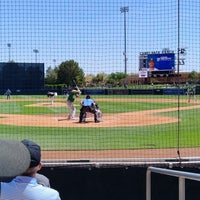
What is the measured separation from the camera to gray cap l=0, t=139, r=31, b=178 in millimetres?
1599

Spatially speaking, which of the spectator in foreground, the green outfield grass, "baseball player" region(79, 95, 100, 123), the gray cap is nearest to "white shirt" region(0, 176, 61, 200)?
the spectator in foreground

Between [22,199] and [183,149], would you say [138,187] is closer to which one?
[22,199]

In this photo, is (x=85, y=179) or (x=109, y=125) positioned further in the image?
(x=109, y=125)

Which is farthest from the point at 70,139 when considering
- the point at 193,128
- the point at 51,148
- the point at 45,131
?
the point at 193,128

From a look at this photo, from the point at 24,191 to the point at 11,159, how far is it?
691mm

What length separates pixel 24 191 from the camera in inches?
88.8

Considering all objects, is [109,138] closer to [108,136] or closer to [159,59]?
[108,136]

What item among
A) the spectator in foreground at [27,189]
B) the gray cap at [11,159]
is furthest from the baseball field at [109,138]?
the gray cap at [11,159]

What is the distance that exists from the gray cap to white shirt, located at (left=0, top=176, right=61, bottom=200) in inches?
24.1

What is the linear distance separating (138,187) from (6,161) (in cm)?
498

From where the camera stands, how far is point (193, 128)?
1861cm

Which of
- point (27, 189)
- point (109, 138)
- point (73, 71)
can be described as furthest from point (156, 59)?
point (27, 189)

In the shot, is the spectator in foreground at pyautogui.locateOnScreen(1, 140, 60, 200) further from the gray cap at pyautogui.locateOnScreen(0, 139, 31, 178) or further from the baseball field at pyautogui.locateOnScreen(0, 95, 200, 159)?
the baseball field at pyautogui.locateOnScreen(0, 95, 200, 159)

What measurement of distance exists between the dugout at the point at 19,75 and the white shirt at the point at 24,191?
6215 millimetres
